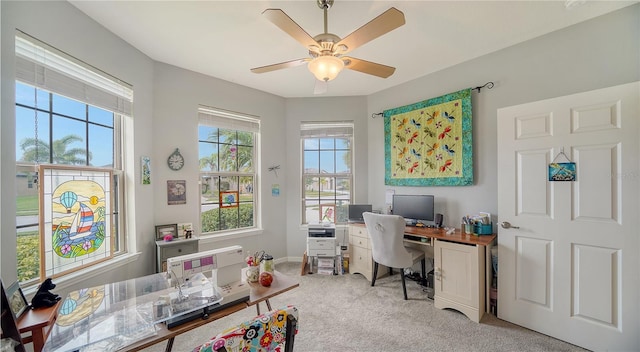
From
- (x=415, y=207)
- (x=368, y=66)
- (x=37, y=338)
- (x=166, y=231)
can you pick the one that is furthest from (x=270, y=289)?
(x=415, y=207)

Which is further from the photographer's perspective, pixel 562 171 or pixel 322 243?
pixel 322 243

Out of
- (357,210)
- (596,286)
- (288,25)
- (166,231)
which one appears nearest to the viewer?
(288,25)

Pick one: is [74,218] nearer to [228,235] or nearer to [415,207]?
[228,235]

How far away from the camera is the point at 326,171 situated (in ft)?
13.0

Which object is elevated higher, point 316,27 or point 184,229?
point 316,27

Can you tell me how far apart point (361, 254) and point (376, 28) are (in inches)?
107

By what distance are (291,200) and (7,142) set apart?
9.70ft

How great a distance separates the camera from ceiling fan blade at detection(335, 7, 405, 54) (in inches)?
51.8

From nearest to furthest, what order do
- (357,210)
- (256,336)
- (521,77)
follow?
1. (256,336)
2. (521,77)
3. (357,210)

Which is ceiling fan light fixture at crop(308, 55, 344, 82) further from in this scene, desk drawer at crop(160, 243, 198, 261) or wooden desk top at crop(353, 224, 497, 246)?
desk drawer at crop(160, 243, 198, 261)

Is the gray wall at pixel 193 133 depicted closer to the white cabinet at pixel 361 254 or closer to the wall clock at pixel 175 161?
the wall clock at pixel 175 161

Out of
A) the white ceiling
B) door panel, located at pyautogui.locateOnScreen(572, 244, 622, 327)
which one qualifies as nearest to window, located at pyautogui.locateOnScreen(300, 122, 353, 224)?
the white ceiling

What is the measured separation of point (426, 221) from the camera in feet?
10.3

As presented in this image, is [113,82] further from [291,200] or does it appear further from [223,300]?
[291,200]
